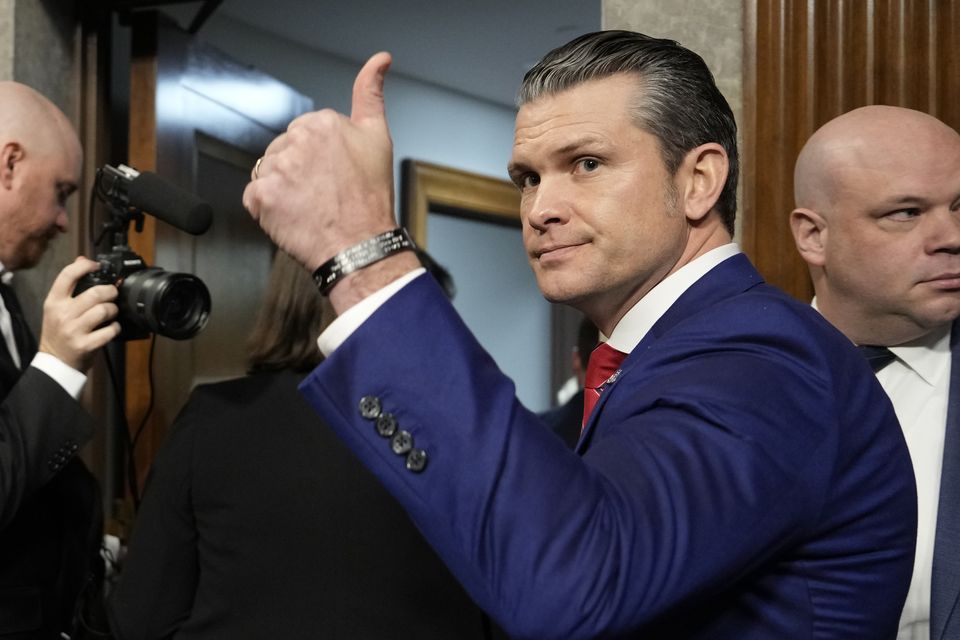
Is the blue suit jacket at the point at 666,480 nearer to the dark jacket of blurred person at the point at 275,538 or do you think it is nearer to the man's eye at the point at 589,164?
the man's eye at the point at 589,164

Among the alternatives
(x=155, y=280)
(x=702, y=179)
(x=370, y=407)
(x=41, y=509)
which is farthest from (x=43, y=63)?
(x=370, y=407)

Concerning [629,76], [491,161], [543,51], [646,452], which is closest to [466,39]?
[543,51]

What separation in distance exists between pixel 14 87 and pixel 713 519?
5.08ft

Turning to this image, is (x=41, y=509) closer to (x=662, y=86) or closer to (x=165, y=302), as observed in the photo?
(x=165, y=302)

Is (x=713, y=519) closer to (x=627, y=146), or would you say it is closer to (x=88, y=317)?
(x=627, y=146)

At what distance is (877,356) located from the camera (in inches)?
53.3

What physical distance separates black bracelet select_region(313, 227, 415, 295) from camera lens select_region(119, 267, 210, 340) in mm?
997

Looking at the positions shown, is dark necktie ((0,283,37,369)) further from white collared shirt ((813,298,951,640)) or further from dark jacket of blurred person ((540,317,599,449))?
white collared shirt ((813,298,951,640))

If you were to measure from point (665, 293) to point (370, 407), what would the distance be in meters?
0.35

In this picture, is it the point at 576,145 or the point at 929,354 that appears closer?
the point at 576,145

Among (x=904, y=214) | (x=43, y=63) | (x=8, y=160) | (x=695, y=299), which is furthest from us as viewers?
(x=43, y=63)

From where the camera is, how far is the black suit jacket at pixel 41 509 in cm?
155

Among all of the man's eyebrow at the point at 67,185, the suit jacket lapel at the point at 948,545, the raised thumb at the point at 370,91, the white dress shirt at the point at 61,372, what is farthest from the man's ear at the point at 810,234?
the man's eyebrow at the point at 67,185

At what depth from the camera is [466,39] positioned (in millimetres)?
3613
